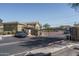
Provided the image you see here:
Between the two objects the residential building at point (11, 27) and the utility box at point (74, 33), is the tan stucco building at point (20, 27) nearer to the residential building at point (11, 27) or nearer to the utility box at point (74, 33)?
the residential building at point (11, 27)

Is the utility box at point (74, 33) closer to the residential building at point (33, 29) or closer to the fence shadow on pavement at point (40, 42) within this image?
the fence shadow on pavement at point (40, 42)

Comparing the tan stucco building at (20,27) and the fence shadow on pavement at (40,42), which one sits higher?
the tan stucco building at (20,27)

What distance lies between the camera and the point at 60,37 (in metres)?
4.68

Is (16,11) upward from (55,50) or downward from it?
upward

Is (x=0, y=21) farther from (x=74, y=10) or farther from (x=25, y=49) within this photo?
(x=74, y=10)

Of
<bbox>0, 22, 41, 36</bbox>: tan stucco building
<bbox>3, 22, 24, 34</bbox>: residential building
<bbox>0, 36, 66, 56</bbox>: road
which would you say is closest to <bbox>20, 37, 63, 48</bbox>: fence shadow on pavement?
<bbox>0, 36, 66, 56</bbox>: road

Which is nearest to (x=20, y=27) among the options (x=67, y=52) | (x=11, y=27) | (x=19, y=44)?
(x=11, y=27)

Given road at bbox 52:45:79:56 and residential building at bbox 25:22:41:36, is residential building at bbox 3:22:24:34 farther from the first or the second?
road at bbox 52:45:79:56

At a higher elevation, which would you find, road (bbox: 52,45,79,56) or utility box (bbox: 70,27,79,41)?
utility box (bbox: 70,27,79,41)

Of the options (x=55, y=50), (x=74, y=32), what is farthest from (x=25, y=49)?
(x=74, y=32)

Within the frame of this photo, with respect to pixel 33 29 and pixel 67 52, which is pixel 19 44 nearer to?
pixel 33 29

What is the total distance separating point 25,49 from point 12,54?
0.19m

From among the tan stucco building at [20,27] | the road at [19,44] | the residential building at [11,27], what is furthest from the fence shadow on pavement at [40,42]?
the residential building at [11,27]

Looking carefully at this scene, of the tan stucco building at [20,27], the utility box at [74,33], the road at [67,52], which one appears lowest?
the road at [67,52]
